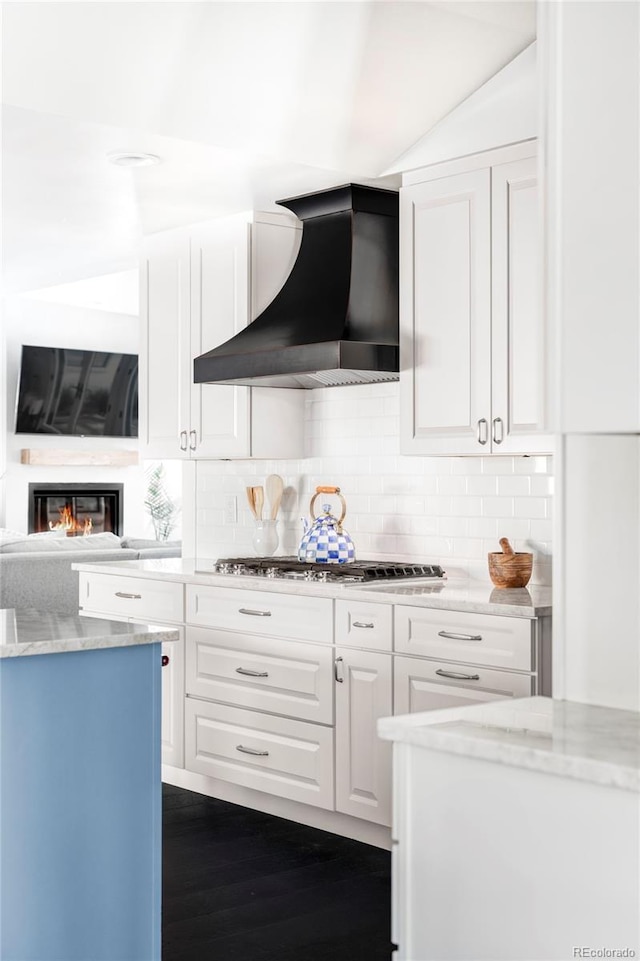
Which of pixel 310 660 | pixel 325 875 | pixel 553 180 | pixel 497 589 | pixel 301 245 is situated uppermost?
pixel 301 245

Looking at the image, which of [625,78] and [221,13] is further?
[221,13]

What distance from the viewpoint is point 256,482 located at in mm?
5426

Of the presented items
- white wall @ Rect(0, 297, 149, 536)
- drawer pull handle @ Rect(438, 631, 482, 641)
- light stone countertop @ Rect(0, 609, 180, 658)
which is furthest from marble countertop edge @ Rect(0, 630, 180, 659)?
white wall @ Rect(0, 297, 149, 536)

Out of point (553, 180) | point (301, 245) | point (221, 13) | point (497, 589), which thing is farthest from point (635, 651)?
point (301, 245)

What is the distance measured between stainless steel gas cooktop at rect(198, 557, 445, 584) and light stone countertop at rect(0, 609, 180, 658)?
4.67 ft

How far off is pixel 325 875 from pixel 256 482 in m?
2.18

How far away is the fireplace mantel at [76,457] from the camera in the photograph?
10.1 metres

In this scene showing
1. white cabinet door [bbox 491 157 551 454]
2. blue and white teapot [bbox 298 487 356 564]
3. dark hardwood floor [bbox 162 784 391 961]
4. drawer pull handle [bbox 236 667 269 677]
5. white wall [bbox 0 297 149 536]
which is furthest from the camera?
white wall [bbox 0 297 149 536]

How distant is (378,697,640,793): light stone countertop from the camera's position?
5.09 ft

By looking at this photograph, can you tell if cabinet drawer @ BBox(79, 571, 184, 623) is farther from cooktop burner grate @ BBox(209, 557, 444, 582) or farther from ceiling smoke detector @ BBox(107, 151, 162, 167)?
ceiling smoke detector @ BBox(107, 151, 162, 167)

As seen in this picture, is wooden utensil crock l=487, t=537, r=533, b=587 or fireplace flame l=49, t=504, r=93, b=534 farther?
fireplace flame l=49, t=504, r=93, b=534

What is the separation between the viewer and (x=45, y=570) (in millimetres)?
6691

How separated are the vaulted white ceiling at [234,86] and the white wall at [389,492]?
3.41 feet

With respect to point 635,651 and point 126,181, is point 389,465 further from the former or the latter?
point 635,651
